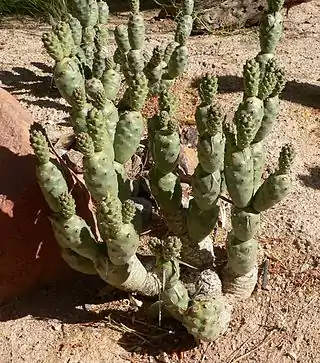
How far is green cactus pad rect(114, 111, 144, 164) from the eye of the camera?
11.0ft

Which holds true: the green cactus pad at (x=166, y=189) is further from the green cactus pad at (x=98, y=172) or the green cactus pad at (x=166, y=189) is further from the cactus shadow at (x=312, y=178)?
the cactus shadow at (x=312, y=178)

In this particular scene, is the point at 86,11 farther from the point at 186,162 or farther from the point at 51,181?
the point at 51,181

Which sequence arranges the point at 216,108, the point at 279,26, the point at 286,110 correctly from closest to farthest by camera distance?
the point at 216,108 → the point at 279,26 → the point at 286,110

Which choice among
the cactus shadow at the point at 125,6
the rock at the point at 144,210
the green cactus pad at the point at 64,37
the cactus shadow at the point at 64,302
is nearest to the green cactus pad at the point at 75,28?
the rock at the point at 144,210

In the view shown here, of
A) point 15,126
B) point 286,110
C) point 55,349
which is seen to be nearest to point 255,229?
point 55,349

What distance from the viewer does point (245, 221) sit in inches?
131

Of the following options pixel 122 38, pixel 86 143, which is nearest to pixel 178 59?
pixel 122 38

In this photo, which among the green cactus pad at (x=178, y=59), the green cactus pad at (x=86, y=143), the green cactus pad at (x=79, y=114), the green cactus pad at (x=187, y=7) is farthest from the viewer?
the green cactus pad at (x=187, y=7)

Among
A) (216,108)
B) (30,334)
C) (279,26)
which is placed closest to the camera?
(216,108)

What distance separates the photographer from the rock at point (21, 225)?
3525 mm

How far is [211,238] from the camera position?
4090mm

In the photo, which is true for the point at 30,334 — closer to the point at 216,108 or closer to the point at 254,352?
the point at 254,352

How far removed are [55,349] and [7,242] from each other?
1.90 feet

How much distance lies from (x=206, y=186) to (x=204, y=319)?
60 cm
